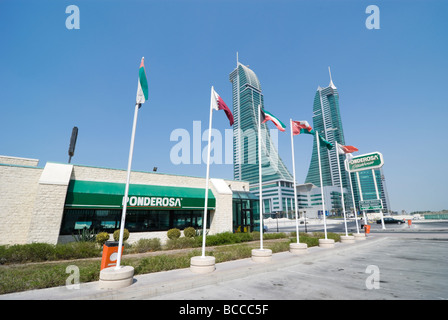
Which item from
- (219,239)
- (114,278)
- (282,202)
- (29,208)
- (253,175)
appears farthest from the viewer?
(253,175)

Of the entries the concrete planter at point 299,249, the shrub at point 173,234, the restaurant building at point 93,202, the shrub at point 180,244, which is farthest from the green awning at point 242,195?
the concrete planter at point 299,249

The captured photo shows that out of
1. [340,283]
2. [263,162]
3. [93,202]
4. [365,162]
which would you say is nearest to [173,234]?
[93,202]

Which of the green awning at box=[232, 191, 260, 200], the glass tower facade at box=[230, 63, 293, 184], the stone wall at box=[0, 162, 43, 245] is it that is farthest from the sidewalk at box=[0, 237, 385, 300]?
the glass tower facade at box=[230, 63, 293, 184]

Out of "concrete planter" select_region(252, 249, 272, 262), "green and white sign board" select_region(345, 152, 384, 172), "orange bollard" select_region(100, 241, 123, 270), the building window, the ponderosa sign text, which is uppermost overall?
"green and white sign board" select_region(345, 152, 384, 172)

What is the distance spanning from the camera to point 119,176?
60.5 feet

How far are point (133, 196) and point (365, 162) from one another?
32.0m

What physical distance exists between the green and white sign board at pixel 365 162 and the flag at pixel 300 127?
64.2ft

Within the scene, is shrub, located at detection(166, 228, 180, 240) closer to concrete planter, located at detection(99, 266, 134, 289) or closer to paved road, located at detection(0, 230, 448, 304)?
paved road, located at detection(0, 230, 448, 304)

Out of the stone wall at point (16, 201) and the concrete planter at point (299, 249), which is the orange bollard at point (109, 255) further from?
the stone wall at point (16, 201)

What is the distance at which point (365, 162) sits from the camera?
102 feet

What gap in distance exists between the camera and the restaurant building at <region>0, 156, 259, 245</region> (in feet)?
45.9
